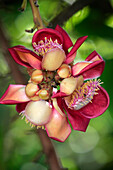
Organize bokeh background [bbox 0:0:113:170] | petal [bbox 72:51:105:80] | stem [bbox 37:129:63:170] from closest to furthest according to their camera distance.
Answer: petal [bbox 72:51:105:80], stem [bbox 37:129:63:170], bokeh background [bbox 0:0:113:170]

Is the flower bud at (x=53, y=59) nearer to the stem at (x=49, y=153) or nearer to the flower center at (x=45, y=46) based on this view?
the flower center at (x=45, y=46)

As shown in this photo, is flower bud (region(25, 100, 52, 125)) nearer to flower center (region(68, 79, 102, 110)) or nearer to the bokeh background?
flower center (region(68, 79, 102, 110))

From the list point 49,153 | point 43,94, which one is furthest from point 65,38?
point 49,153

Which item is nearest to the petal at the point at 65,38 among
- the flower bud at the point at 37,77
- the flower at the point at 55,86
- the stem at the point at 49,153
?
the flower at the point at 55,86

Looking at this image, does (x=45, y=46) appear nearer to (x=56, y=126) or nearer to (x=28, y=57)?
(x=28, y=57)

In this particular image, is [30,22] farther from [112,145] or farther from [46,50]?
[112,145]

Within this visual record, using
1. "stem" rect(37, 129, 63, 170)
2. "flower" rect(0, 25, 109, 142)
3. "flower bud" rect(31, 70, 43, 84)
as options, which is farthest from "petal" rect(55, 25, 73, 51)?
"stem" rect(37, 129, 63, 170)

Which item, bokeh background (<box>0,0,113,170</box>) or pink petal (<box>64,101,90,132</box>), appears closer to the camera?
pink petal (<box>64,101,90,132</box>)

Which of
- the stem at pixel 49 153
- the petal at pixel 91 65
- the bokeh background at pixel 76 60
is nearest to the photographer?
the petal at pixel 91 65
